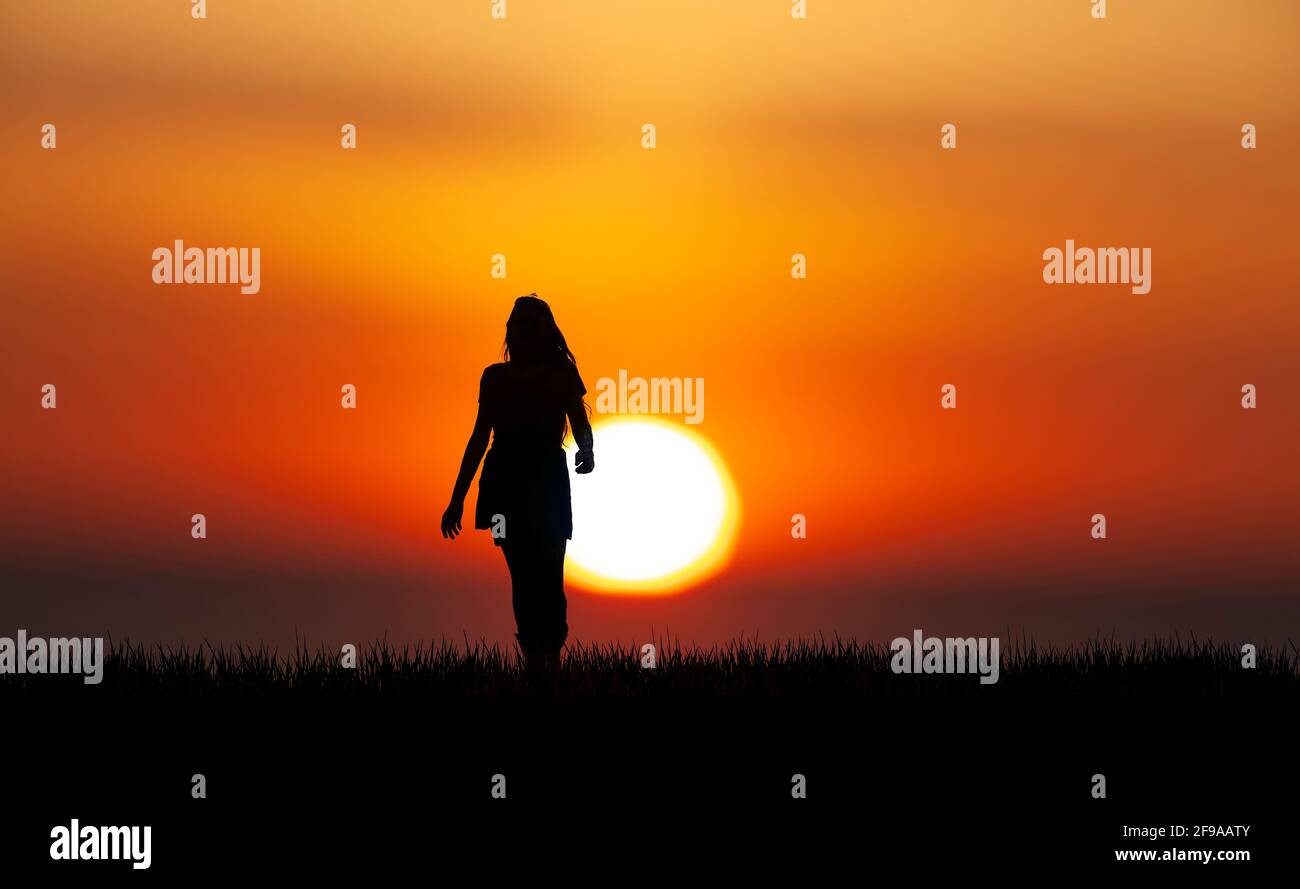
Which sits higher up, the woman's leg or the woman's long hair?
the woman's long hair

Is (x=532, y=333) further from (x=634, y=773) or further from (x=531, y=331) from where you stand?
(x=634, y=773)

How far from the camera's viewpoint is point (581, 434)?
34.6ft

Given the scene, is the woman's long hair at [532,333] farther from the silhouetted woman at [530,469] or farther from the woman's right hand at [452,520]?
the woman's right hand at [452,520]

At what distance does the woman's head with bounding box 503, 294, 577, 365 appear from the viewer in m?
10.4

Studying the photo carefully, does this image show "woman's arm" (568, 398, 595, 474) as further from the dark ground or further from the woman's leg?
the dark ground

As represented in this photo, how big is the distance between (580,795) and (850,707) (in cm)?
221

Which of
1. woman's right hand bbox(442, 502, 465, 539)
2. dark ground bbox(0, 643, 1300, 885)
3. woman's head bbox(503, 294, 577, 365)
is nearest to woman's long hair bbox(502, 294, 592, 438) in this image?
woman's head bbox(503, 294, 577, 365)

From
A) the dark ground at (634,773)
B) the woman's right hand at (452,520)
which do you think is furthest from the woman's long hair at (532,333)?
the dark ground at (634,773)

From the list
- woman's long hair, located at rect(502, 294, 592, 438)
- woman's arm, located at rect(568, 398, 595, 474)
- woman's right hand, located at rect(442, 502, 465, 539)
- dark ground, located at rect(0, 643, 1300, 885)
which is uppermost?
woman's long hair, located at rect(502, 294, 592, 438)

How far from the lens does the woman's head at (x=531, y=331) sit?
34.0 ft

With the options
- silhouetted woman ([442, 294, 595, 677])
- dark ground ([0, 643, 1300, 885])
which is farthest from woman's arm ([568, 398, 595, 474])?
dark ground ([0, 643, 1300, 885])

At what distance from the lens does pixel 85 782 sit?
8203mm

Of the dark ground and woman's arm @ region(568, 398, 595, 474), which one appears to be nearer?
the dark ground
